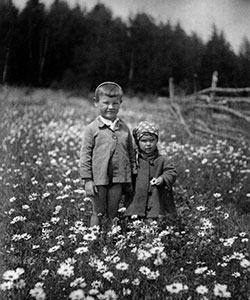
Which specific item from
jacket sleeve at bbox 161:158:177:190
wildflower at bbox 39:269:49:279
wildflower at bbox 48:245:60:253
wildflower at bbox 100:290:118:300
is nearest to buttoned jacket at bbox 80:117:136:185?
jacket sleeve at bbox 161:158:177:190

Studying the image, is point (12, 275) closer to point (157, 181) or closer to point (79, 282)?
point (79, 282)

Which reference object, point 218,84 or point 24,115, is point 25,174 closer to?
point 24,115

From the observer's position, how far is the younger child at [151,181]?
341cm

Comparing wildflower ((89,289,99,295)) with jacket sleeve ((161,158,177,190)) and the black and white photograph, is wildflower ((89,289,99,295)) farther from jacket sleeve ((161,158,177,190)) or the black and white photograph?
jacket sleeve ((161,158,177,190))

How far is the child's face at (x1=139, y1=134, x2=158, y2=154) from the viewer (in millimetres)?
3461

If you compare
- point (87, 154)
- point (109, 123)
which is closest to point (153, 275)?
point (87, 154)

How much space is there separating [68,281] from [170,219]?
3.94ft

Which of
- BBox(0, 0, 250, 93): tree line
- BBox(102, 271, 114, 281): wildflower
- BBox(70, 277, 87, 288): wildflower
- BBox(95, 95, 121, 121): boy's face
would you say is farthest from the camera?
BBox(0, 0, 250, 93): tree line

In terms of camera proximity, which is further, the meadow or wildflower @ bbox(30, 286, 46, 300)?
the meadow

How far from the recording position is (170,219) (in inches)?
134

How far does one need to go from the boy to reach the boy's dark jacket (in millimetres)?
123

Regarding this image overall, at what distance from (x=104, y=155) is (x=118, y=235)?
2.01 ft

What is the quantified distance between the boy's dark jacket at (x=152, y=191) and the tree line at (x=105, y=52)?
4.87 feet

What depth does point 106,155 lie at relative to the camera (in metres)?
3.31
